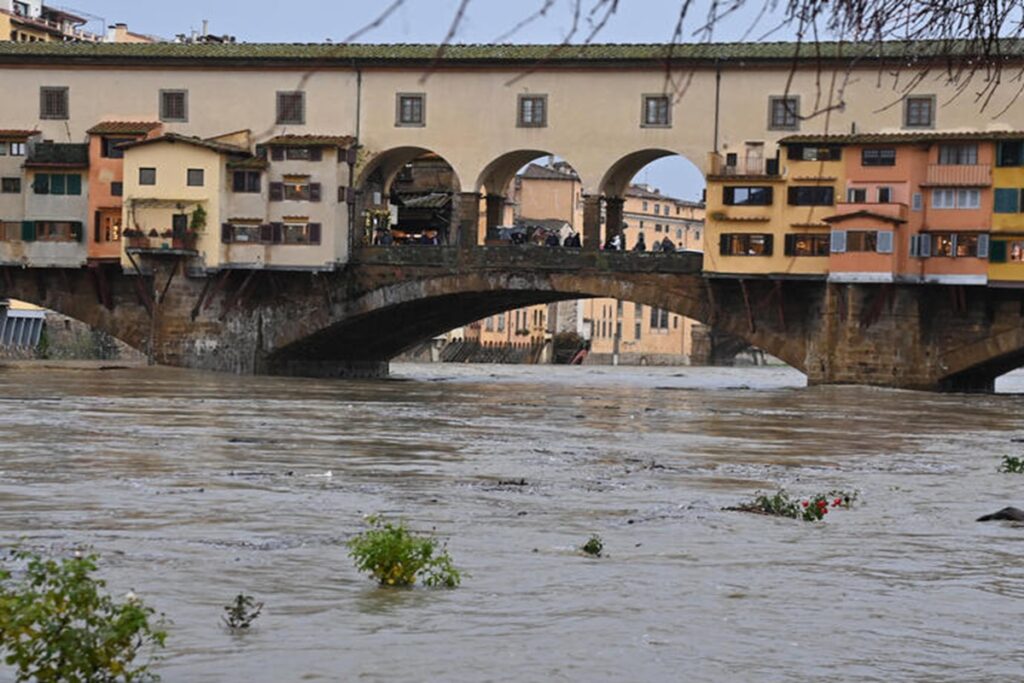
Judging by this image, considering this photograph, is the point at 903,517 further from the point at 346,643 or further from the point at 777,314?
the point at 777,314

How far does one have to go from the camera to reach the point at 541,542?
16391 mm

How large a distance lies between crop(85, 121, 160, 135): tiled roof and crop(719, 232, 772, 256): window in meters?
17.0

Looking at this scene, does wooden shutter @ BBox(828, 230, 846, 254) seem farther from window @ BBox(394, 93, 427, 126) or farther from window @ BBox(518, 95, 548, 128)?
window @ BBox(394, 93, 427, 126)

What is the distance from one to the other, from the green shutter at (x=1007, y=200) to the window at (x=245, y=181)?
67.4ft

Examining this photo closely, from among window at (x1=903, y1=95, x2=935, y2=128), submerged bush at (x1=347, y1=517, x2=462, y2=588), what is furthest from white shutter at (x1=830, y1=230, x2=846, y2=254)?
submerged bush at (x1=347, y1=517, x2=462, y2=588)

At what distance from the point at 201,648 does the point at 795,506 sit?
29.2 ft

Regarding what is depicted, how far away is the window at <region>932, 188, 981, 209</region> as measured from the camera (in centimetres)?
5397

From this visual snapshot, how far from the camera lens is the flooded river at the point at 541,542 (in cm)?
1143

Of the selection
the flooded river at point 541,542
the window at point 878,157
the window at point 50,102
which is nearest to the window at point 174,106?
the window at point 50,102

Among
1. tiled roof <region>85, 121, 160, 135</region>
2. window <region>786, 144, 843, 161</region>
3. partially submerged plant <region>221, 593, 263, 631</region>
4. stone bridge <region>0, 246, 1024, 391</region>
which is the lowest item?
partially submerged plant <region>221, 593, 263, 631</region>

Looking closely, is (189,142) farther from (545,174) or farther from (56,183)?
(545,174)

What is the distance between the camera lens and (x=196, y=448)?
26.8 m

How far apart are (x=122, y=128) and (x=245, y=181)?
4.08 metres

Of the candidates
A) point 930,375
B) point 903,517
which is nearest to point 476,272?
point 930,375
